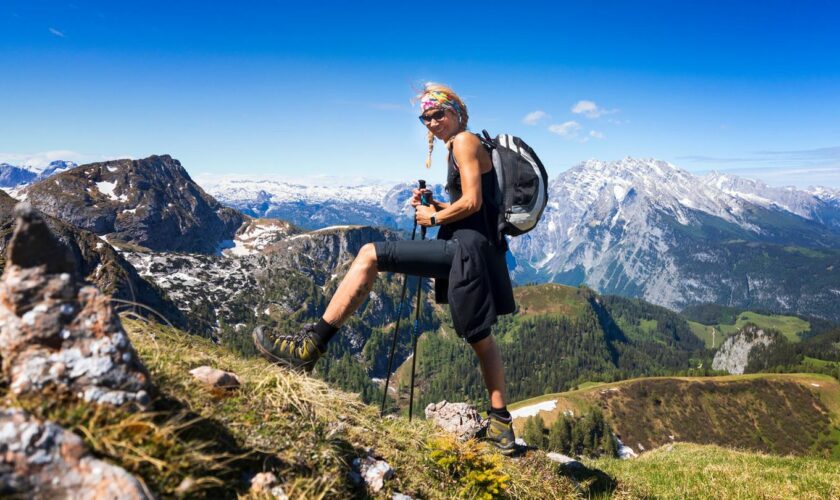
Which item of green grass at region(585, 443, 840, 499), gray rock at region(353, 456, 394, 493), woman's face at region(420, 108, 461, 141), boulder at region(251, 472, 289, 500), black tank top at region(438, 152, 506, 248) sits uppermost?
woman's face at region(420, 108, 461, 141)

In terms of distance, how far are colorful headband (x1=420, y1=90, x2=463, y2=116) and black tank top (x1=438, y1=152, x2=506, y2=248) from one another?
79 centimetres

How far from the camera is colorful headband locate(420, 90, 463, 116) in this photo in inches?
289

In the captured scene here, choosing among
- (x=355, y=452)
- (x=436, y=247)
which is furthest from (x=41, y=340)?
(x=436, y=247)

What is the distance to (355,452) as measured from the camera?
511 cm

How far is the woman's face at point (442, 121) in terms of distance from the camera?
24.0 ft

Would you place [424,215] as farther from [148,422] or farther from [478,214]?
[148,422]

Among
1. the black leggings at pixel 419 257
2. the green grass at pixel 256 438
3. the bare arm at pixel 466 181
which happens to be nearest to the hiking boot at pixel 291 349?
the green grass at pixel 256 438

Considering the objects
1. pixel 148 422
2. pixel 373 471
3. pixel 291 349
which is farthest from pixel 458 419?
pixel 148 422

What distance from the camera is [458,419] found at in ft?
30.1

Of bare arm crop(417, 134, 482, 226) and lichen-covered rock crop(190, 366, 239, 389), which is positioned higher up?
bare arm crop(417, 134, 482, 226)

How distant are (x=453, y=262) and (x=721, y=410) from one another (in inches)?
7954

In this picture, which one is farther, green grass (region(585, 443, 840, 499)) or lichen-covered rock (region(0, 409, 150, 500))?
green grass (region(585, 443, 840, 499))

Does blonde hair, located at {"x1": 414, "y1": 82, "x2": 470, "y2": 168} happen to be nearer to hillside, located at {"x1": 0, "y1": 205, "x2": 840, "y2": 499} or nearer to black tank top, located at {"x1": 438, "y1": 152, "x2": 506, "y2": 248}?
black tank top, located at {"x1": 438, "y1": 152, "x2": 506, "y2": 248}

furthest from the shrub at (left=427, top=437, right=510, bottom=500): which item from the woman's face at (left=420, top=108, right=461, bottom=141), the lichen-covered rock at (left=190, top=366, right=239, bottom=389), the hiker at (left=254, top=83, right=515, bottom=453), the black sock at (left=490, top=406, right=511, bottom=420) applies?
the woman's face at (left=420, top=108, right=461, bottom=141)
